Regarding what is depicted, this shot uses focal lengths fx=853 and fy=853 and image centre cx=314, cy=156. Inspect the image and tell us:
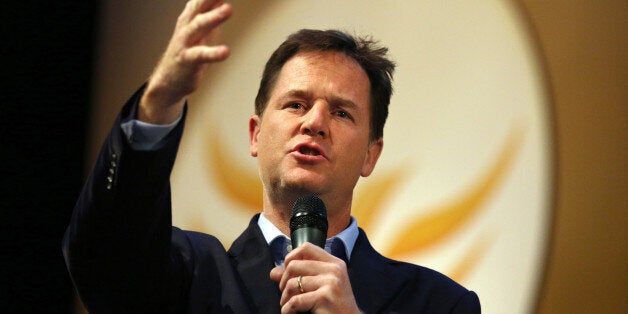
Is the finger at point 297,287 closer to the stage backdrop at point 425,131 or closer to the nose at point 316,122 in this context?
the nose at point 316,122

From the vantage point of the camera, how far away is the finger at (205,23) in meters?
1.49

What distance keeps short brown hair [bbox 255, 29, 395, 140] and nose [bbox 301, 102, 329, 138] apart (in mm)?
238

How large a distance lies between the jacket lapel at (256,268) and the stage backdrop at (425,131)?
0.83 metres

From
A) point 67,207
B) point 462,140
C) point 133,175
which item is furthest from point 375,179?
point 133,175

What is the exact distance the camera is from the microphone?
160 cm

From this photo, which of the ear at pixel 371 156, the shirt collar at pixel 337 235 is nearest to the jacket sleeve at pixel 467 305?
the shirt collar at pixel 337 235

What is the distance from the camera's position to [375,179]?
2.88 meters

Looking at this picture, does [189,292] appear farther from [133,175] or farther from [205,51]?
[205,51]

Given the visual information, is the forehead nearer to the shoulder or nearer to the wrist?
the shoulder

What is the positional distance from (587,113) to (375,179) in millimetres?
728

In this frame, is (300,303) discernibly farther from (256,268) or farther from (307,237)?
(256,268)

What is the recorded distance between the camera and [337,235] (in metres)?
2.12

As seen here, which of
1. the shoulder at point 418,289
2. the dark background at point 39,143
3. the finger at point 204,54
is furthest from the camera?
the dark background at point 39,143

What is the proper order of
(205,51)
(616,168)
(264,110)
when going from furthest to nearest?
(616,168)
(264,110)
(205,51)
